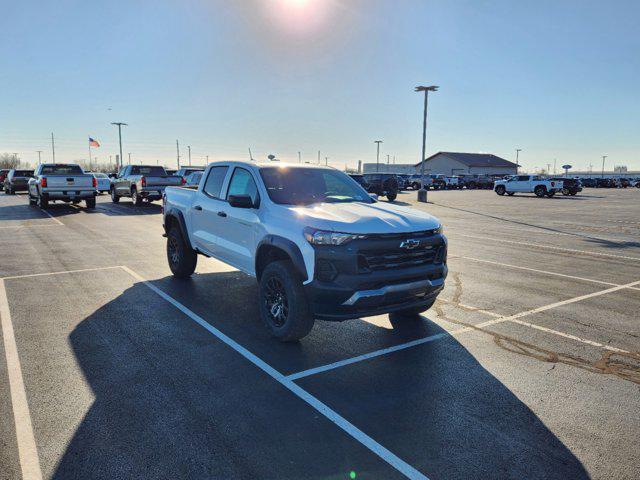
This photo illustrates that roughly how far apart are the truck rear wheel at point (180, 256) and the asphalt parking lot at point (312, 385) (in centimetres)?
25

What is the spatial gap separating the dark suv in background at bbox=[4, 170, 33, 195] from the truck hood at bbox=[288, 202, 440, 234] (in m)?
33.7

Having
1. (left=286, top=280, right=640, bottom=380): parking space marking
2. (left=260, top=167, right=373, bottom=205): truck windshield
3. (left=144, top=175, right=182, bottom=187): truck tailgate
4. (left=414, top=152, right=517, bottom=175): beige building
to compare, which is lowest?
(left=286, top=280, right=640, bottom=380): parking space marking

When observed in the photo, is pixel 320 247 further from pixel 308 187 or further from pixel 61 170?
pixel 61 170

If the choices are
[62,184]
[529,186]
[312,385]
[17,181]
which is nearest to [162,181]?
[62,184]

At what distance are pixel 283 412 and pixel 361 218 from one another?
201 centimetres

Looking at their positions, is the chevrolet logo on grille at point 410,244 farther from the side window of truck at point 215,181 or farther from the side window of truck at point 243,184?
the side window of truck at point 215,181

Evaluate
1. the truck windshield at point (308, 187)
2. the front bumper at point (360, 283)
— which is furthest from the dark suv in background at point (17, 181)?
the front bumper at point (360, 283)

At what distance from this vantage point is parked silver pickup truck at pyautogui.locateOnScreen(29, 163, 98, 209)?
19266 mm

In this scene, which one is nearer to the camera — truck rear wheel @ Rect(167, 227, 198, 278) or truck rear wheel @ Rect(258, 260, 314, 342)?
truck rear wheel @ Rect(258, 260, 314, 342)

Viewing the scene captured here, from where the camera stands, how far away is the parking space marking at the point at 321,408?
285cm

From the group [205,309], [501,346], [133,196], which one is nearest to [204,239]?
[205,309]

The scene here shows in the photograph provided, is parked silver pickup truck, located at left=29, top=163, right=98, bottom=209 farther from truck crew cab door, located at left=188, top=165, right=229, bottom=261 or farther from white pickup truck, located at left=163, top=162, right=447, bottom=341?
white pickup truck, located at left=163, top=162, right=447, bottom=341

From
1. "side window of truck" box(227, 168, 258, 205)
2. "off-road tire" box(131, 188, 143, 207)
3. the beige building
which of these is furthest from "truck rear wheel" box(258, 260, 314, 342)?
the beige building

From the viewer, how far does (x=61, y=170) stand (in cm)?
1992
